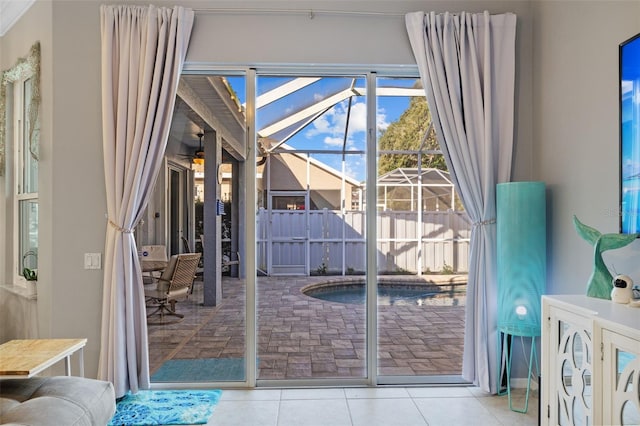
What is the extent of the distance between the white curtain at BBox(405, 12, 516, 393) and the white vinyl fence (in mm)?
280

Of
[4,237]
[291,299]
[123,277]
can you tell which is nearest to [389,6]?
[291,299]

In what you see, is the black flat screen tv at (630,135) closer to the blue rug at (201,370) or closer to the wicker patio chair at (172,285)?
the blue rug at (201,370)

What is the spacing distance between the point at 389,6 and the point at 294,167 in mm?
1501

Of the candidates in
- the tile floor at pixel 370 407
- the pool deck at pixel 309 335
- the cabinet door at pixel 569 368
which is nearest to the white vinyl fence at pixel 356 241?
the pool deck at pixel 309 335

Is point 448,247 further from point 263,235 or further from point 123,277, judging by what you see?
point 123,277

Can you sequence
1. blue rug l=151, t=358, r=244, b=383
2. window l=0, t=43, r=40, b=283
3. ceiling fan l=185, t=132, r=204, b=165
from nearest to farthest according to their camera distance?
blue rug l=151, t=358, r=244, b=383 < ceiling fan l=185, t=132, r=204, b=165 < window l=0, t=43, r=40, b=283

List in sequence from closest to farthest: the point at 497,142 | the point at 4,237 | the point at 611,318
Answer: the point at 611,318 → the point at 497,142 → the point at 4,237

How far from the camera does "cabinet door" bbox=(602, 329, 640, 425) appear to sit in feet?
4.73

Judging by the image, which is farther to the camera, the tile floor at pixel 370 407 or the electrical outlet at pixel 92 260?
A: the electrical outlet at pixel 92 260

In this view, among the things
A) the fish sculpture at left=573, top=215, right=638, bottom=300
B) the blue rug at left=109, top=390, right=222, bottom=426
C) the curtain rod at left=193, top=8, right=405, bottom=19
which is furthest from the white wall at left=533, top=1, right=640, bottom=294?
the blue rug at left=109, top=390, right=222, bottom=426

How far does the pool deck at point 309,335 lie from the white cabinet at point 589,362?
1.16 m

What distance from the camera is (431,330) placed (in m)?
3.28

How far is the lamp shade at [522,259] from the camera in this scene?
8.33ft

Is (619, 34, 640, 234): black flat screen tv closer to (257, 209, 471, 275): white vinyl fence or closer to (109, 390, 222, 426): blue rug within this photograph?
(257, 209, 471, 275): white vinyl fence
